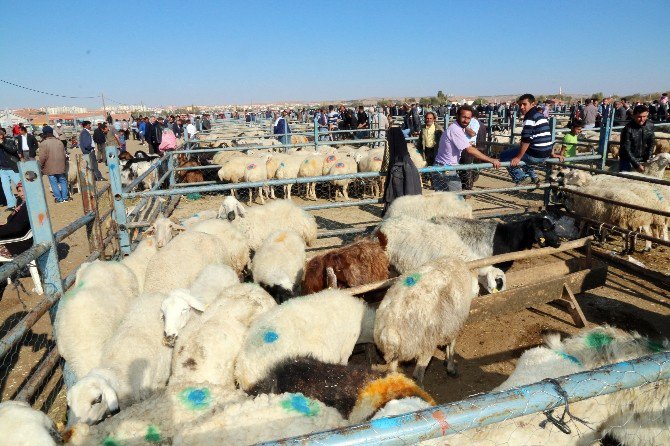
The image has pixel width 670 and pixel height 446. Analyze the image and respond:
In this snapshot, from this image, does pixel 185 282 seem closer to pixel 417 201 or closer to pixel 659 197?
pixel 417 201

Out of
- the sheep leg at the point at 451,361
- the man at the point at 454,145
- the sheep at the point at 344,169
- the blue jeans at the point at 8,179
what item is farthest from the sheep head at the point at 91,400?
the blue jeans at the point at 8,179

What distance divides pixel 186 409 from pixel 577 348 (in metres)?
2.76

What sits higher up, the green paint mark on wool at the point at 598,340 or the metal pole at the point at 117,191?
the metal pole at the point at 117,191

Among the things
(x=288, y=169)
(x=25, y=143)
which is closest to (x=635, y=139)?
(x=288, y=169)

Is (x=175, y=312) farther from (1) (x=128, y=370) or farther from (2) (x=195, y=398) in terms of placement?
(2) (x=195, y=398)

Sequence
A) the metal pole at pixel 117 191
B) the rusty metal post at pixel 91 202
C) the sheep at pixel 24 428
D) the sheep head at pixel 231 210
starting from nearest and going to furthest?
the sheep at pixel 24 428
the rusty metal post at pixel 91 202
the metal pole at pixel 117 191
the sheep head at pixel 231 210

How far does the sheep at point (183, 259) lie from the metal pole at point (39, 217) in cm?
153

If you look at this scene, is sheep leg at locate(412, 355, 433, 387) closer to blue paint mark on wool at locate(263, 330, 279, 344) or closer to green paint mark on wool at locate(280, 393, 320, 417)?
blue paint mark on wool at locate(263, 330, 279, 344)

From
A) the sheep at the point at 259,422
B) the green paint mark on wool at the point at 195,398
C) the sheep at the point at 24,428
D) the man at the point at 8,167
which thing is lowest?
Answer: the green paint mark on wool at the point at 195,398

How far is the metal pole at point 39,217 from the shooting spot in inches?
127

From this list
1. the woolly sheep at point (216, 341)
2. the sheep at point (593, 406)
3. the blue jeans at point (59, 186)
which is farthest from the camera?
the blue jeans at point (59, 186)

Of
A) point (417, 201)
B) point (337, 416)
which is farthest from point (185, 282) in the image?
point (417, 201)

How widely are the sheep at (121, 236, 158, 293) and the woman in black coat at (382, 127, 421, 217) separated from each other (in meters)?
3.68

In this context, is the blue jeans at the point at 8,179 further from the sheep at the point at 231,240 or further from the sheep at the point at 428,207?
the sheep at the point at 428,207
